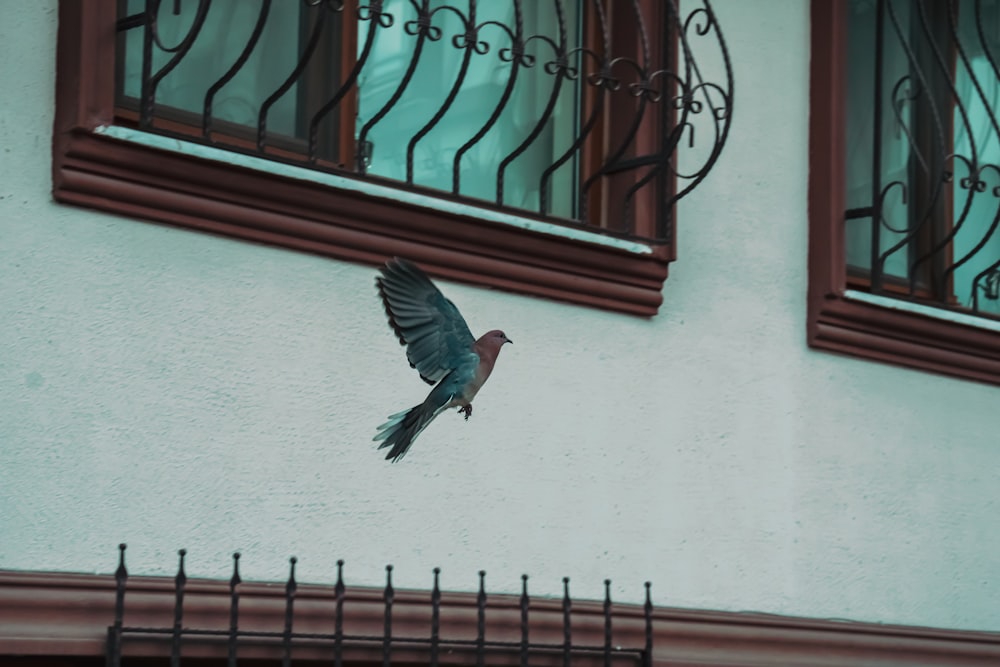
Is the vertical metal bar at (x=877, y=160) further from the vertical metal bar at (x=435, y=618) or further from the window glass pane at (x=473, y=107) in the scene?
the vertical metal bar at (x=435, y=618)

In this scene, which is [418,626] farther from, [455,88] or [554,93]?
[554,93]

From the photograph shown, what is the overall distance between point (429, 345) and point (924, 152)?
3.42 meters

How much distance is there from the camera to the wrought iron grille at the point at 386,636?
3984 mm

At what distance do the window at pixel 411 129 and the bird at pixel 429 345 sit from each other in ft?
2.95

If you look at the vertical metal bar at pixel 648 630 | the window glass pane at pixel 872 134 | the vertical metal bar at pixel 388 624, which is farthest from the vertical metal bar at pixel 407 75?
the window glass pane at pixel 872 134

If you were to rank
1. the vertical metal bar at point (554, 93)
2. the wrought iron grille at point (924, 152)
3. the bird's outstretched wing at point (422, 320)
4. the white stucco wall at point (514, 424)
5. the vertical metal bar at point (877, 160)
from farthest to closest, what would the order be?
the wrought iron grille at point (924, 152) < the vertical metal bar at point (877, 160) < the vertical metal bar at point (554, 93) < the white stucco wall at point (514, 424) < the bird's outstretched wing at point (422, 320)

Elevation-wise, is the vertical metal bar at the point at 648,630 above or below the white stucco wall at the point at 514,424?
below

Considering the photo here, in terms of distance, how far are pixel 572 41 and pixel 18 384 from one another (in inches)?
88.4

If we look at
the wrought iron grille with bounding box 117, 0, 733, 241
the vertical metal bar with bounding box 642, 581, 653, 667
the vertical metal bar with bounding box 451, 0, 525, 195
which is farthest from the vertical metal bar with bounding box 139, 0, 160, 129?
the vertical metal bar with bounding box 642, 581, 653, 667

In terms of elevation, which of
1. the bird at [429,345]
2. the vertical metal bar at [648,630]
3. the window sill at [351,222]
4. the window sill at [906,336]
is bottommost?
the vertical metal bar at [648,630]

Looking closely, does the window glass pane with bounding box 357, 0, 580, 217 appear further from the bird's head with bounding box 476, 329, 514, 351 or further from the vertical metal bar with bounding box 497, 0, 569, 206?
the bird's head with bounding box 476, 329, 514, 351

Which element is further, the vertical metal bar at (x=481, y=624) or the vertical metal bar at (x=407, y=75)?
the vertical metal bar at (x=407, y=75)

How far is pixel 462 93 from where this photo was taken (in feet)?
17.3

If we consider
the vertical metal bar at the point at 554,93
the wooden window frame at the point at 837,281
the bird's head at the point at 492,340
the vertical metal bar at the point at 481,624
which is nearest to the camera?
the bird's head at the point at 492,340
